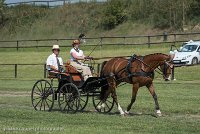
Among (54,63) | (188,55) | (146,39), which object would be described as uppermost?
(146,39)

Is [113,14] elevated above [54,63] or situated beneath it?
elevated above

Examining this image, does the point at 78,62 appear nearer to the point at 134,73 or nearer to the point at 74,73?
the point at 74,73

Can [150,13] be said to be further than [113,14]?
No

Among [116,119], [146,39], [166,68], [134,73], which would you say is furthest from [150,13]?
[116,119]

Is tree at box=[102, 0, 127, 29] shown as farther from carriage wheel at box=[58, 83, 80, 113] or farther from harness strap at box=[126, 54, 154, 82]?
harness strap at box=[126, 54, 154, 82]

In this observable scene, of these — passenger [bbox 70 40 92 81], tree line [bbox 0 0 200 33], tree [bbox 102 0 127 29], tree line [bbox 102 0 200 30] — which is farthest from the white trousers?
tree [bbox 102 0 127 29]

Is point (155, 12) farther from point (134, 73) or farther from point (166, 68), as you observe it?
point (166, 68)

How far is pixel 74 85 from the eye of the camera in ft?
52.5

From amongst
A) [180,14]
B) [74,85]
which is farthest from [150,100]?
[180,14]

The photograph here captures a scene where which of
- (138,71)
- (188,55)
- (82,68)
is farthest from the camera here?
(188,55)

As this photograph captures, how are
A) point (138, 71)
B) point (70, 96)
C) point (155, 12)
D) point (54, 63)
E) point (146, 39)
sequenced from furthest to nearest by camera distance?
point (155, 12) → point (146, 39) → point (54, 63) → point (70, 96) → point (138, 71)

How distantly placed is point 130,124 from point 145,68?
244cm

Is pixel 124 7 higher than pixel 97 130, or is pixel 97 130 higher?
pixel 124 7

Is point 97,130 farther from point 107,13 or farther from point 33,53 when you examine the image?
point 107,13
